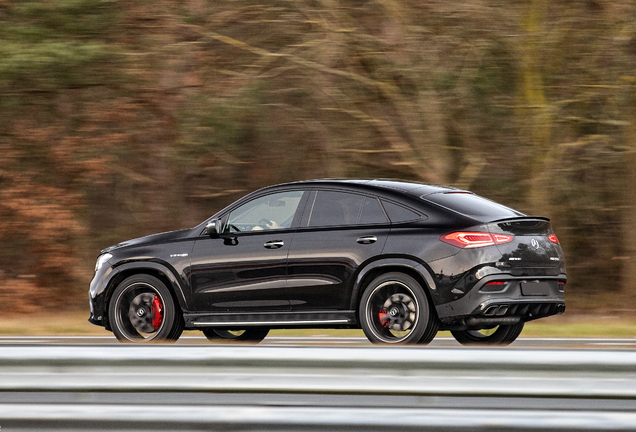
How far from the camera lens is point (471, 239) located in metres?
7.85

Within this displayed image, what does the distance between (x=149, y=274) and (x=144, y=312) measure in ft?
1.23

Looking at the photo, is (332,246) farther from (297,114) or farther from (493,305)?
(297,114)

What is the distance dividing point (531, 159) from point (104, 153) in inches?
317

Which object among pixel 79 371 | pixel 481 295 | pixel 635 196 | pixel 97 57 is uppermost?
pixel 97 57

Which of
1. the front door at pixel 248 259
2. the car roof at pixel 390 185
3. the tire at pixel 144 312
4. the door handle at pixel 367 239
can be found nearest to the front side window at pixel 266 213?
the front door at pixel 248 259

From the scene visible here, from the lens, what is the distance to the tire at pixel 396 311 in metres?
7.94

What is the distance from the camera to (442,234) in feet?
26.1

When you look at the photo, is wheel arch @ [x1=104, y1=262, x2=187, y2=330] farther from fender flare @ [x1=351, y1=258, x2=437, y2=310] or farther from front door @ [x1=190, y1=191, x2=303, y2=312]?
fender flare @ [x1=351, y1=258, x2=437, y2=310]

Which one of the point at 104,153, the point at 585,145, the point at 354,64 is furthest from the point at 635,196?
the point at 104,153

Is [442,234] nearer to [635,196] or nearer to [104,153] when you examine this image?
[635,196]

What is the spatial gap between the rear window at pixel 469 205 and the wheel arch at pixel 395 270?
2.08 ft

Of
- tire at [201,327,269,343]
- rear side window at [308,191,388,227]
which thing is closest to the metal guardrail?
rear side window at [308,191,388,227]

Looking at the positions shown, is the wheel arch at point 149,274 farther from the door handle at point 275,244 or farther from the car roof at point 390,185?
the car roof at point 390,185

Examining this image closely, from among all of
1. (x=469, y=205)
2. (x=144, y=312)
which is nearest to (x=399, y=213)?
(x=469, y=205)
